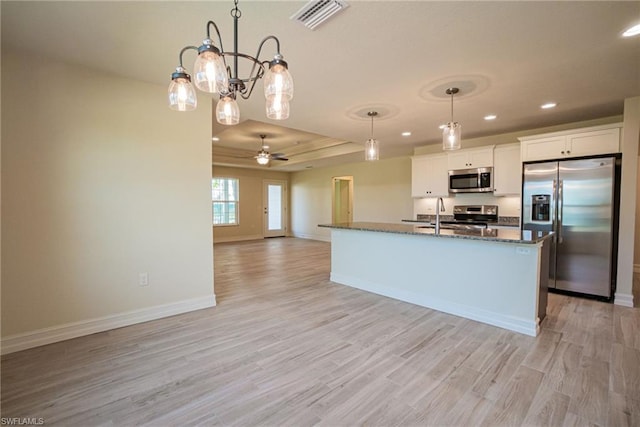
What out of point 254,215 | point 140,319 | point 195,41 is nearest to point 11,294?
point 140,319

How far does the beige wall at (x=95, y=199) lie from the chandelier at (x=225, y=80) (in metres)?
1.70

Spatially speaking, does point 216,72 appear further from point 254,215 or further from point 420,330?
point 254,215

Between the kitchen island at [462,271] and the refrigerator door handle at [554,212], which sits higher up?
the refrigerator door handle at [554,212]

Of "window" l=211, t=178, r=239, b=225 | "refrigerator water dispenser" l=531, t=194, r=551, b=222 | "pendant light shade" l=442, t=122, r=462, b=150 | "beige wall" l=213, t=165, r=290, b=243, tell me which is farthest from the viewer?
"beige wall" l=213, t=165, r=290, b=243

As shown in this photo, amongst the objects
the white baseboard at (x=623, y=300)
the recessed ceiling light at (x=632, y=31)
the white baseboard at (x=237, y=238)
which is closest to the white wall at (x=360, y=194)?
the white baseboard at (x=237, y=238)

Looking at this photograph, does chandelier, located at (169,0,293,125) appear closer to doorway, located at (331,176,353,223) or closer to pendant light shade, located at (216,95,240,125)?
pendant light shade, located at (216,95,240,125)

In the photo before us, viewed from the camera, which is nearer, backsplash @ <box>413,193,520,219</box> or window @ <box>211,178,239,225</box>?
backsplash @ <box>413,193,520,219</box>

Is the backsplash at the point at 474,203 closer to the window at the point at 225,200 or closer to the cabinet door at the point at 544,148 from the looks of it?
the cabinet door at the point at 544,148

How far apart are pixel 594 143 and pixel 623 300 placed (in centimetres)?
206

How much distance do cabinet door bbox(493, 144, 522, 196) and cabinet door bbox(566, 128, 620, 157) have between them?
0.77 m

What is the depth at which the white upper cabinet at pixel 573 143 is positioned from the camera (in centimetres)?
369

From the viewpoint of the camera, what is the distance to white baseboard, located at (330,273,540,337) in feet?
9.12

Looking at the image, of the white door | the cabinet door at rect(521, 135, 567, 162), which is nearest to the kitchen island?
the cabinet door at rect(521, 135, 567, 162)

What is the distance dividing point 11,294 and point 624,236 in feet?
21.7
